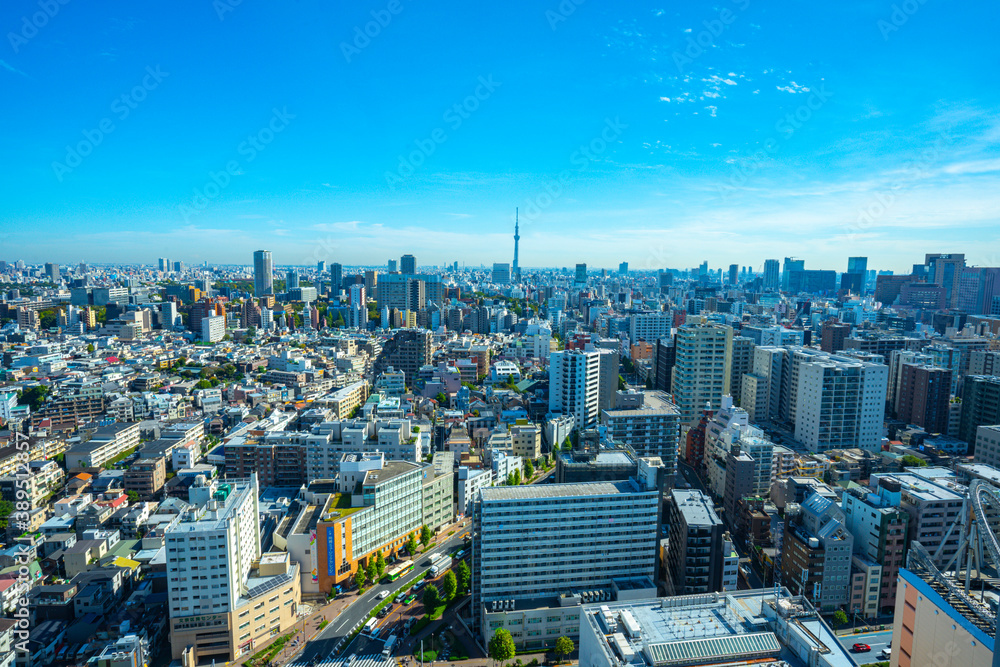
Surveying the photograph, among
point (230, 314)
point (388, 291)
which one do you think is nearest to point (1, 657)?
point (230, 314)

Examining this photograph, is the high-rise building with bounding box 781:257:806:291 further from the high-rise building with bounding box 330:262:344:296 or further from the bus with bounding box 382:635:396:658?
the bus with bounding box 382:635:396:658

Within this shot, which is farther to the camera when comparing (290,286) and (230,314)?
(290,286)

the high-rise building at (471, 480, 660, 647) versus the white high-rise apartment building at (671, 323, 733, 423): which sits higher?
the white high-rise apartment building at (671, 323, 733, 423)

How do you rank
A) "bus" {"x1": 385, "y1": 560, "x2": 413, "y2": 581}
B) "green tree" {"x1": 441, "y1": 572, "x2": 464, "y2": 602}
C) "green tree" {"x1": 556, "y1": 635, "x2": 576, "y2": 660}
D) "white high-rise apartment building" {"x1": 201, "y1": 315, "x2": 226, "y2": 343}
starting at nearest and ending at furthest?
"green tree" {"x1": 556, "y1": 635, "x2": 576, "y2": 660}
"green tree" {"x1": 441, "y1": 572, "x2": 464, "y2": 602}
"bus" {"x1": 385, "y1": 560, "x2": 413, "y2": 581}
"white high-rise apartment building" {"x1": 201, "y1": 315, "x2": 226, "y2": 343}

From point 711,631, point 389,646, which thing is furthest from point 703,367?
point 711,631

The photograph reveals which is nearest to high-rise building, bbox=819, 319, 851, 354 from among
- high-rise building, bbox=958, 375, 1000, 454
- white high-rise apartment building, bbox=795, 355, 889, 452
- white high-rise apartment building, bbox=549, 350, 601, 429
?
high-rise building, bbox=958, 375, 1000, 454

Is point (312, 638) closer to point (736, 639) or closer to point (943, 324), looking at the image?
point (736, 639)

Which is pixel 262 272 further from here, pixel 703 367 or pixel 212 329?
pixel 703 367
